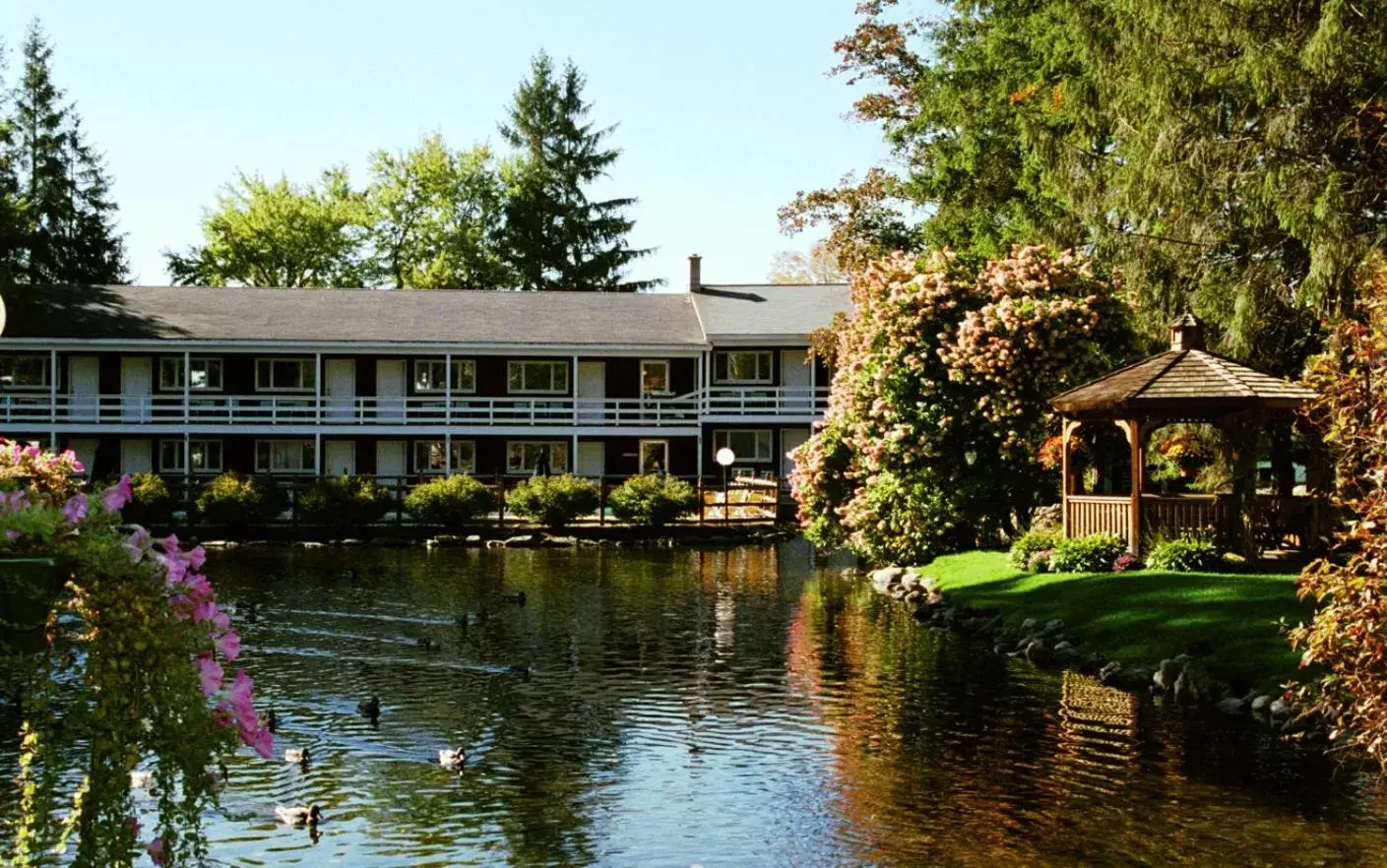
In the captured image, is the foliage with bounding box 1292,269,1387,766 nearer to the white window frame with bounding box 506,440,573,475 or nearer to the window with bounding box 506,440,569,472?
the white window frame with bounding box 506,440,573,475

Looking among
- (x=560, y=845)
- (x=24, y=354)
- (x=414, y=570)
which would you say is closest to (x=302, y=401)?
(x=24, y=354)

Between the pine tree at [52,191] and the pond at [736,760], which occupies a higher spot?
the pine tree at [52,191]

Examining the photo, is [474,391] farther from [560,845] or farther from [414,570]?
[560,845]

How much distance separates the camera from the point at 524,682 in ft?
59.0

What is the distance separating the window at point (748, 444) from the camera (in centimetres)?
5159

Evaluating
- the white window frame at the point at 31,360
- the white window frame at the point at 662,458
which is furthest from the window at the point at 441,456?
the white window frame at the point at 31,360

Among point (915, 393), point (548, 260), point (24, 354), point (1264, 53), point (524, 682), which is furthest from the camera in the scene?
point (548, 260)

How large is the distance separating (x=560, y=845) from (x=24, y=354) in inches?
1720

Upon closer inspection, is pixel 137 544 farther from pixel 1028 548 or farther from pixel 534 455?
pixel 534 455

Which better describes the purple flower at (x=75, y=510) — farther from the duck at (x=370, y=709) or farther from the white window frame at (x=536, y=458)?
the white window frame at (x=536, y=458)

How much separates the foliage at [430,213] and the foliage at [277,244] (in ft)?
4.42

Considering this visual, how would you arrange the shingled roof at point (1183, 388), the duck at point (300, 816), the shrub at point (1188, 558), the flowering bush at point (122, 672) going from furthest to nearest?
1. the shingled roof at point (1183, 388)
2. the shrub at point (1188, 558)
3. the duck at point (300, 816)
4. the flowering bush at point (122, 672)

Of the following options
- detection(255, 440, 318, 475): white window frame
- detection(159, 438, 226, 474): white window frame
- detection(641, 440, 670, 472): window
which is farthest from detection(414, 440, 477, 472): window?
detection(159, 438, 226, 474): white window frame

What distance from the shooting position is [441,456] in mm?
51719
